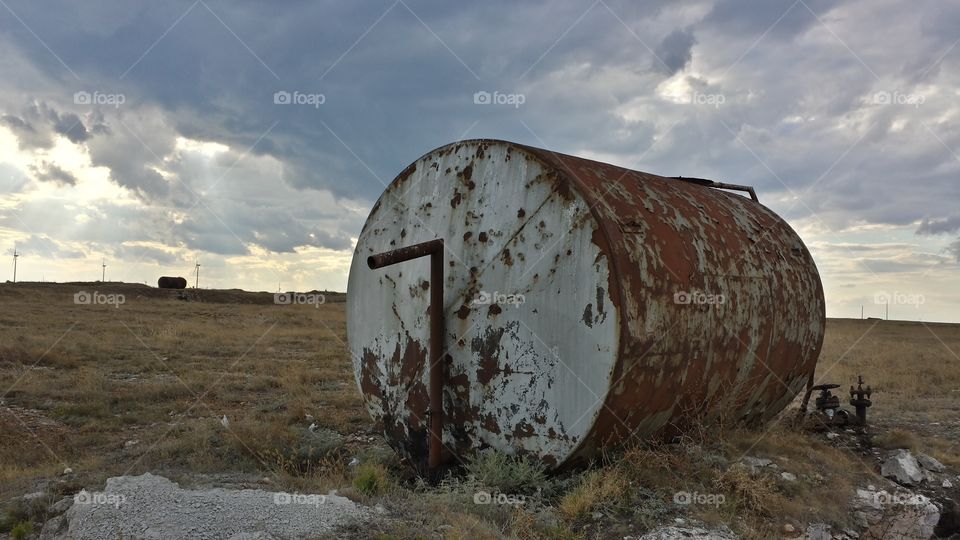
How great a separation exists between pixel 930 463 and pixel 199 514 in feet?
19.0

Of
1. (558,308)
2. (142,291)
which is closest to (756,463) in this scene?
(558,308)

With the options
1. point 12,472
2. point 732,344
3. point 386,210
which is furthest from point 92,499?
point 732,344

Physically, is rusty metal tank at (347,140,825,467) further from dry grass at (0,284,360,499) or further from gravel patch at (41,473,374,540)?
dry grass at (0,284,360,499)

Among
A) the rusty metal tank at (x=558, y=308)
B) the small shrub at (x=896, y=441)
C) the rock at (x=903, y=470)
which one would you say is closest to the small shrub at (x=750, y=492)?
the rusty metal tank at (x=558, y=308)

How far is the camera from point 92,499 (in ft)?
13.0

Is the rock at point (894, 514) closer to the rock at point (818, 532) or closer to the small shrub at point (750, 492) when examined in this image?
the rock at point (818, 532)

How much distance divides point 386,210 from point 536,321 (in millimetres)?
1865

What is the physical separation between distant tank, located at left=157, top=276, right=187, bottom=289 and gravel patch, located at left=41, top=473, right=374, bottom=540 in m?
47.6

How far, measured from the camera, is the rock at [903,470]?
5.30 meters

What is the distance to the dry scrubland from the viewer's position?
3975 mm

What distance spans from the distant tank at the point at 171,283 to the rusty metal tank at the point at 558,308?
1843 inches

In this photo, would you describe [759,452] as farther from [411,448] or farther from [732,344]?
[411,448]

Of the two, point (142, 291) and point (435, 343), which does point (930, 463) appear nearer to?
point (435, 343)

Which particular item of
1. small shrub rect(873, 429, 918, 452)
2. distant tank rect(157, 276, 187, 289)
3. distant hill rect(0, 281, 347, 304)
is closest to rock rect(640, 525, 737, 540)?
small shrub rect(873, 429, 918, 452)
